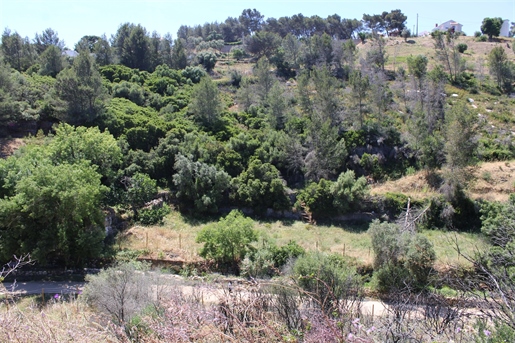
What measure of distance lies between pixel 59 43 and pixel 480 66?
2335 inches

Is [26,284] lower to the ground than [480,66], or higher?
lower

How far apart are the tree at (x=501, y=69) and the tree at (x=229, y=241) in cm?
4191

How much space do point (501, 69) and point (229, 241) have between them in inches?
1725

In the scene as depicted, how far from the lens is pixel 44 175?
16.7m

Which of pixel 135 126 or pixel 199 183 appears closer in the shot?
pixel 199 183

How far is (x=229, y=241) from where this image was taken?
17328mm

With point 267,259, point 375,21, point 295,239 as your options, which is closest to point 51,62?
point 295,239

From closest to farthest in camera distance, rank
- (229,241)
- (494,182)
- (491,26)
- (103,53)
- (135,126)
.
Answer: (229,241)
(494,182)
(135,126)
(103,53)
(491,26)

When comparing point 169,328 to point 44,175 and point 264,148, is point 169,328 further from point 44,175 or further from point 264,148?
point 264,148

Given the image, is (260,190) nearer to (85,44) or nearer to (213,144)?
(213,144)

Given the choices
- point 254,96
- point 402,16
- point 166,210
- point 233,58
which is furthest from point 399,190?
point 402,16

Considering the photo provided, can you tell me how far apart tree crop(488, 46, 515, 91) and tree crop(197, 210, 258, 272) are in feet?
138

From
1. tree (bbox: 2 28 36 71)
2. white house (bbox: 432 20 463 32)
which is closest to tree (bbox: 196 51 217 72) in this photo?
tree (bbox: 2 28 36 71)

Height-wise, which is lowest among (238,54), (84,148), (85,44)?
(84,148)
